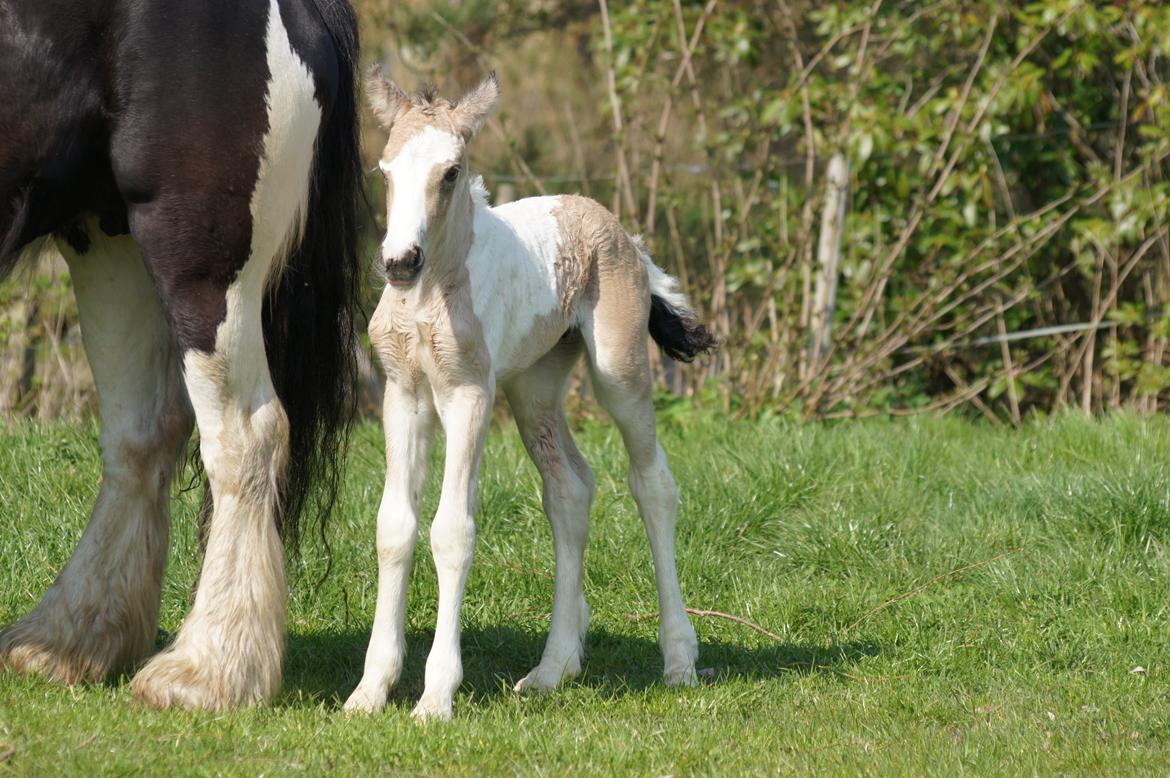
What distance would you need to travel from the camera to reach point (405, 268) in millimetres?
3486

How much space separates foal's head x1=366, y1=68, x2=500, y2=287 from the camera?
3.52m

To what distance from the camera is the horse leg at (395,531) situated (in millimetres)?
3926

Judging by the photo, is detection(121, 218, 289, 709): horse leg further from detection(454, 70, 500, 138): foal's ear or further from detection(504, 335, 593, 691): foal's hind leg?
detection(504, 335, 593, 691): foal's hind leg

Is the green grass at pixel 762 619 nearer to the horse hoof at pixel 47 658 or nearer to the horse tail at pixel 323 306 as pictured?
the horse hoof at pixel 47 658

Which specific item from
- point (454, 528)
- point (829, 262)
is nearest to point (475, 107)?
point (454, 528)

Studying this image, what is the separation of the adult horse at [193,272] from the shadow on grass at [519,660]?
53 cm

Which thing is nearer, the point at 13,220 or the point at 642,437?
the point at 13,220

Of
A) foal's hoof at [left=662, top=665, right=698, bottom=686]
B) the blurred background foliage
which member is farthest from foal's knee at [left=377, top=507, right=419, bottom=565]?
the blurred background foliage

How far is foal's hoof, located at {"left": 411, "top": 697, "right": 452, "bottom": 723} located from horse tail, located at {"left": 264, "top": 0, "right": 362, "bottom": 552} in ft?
2.11

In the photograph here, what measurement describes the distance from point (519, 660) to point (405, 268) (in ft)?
5.69

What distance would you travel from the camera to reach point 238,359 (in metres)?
3.74

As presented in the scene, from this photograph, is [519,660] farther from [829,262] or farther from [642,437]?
[829,262]

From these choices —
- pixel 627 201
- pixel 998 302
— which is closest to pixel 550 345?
pixel 627 201

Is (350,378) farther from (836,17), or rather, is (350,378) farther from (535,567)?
(836,17)
